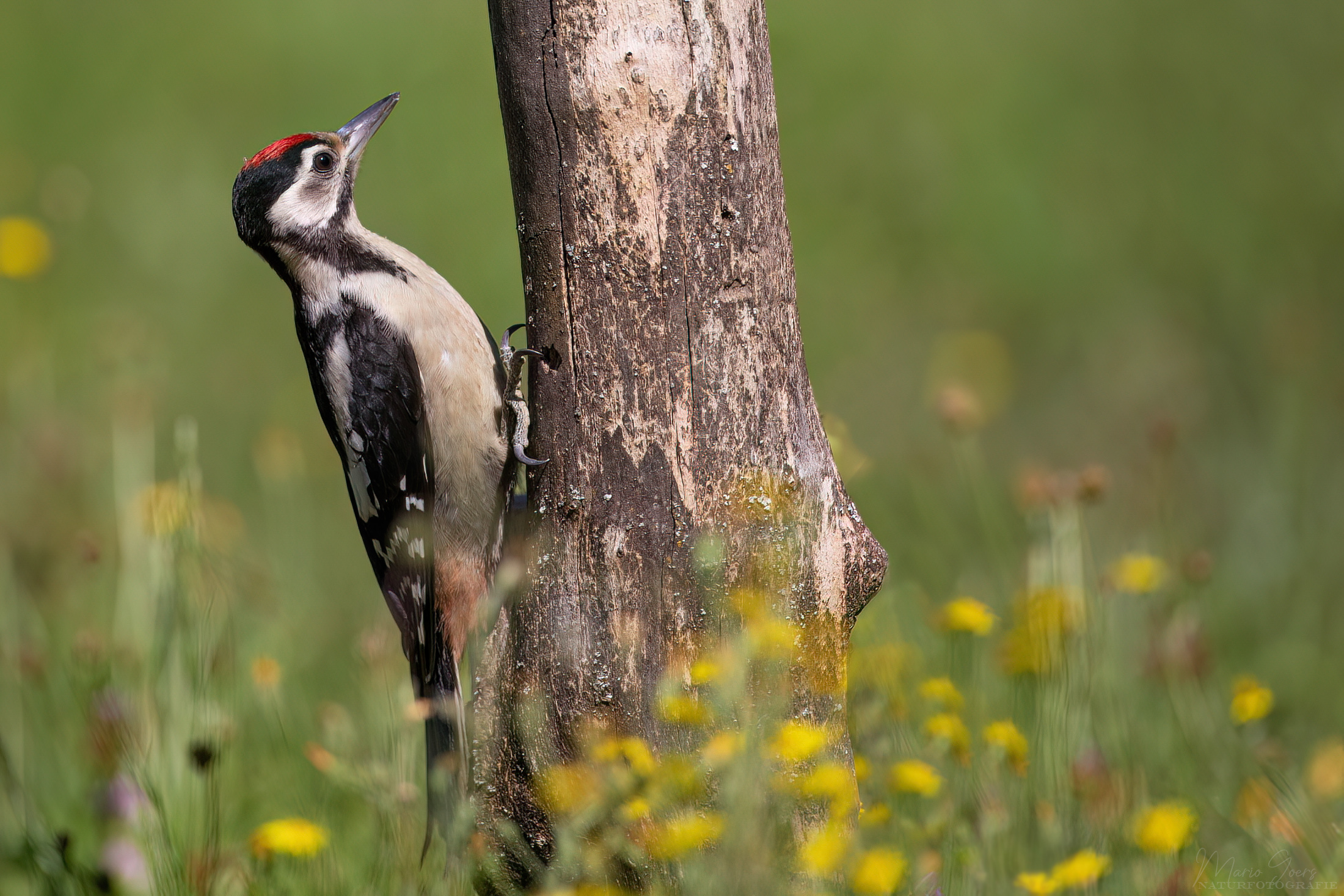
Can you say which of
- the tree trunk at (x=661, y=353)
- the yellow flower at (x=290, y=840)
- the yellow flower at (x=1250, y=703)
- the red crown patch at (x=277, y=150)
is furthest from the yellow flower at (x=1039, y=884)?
the red crown patch at (x=277, y=150)

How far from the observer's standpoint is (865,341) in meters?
6.94

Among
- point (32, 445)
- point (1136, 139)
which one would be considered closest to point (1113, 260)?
point (1136, 139)

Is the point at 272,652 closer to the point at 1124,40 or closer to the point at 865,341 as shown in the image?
the point at 865,341

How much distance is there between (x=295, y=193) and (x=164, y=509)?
0.97m

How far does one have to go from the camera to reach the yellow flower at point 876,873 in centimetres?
197

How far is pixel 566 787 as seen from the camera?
2.38 metres

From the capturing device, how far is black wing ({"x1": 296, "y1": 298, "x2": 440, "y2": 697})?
Result: 129 inches

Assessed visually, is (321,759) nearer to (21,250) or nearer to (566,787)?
(566,787)

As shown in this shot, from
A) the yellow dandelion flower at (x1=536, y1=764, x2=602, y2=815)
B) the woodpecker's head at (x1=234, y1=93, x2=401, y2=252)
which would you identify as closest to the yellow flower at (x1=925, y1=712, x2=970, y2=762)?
the yellow dandelion flower at (x1=536, y1=764, x2=602, y2=815)

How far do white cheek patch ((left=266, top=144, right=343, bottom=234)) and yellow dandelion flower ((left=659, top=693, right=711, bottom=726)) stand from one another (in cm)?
186

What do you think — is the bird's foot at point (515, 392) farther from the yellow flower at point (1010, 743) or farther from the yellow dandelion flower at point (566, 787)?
the yellow flower at point (1010, 743)

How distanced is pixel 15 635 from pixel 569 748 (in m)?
2.37

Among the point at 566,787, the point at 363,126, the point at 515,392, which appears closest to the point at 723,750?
the point at 566,787

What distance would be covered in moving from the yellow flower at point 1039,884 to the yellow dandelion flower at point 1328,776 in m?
0.74
